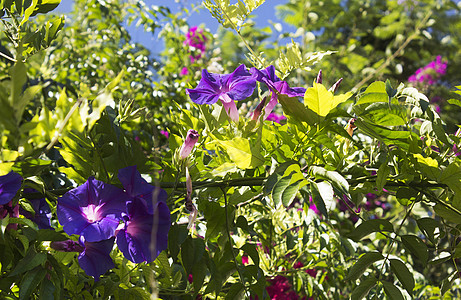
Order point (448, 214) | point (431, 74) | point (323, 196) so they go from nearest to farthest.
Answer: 1. point (323, 196)
2. point (448, 214)
3. point (431, 74)

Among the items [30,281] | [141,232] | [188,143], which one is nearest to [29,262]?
[30,281]

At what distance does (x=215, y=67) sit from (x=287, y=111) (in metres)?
1.40

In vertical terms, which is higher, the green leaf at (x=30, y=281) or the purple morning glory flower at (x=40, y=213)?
the purple morning glory flower at (x=40, y=213)

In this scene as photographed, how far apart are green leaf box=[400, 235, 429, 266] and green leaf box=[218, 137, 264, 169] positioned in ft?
0.80

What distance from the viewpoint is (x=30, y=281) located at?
1.59 feet

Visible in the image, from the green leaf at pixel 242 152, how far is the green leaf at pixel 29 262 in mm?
247

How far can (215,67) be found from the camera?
1.90m

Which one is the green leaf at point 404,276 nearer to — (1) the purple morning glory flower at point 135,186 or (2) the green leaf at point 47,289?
(1) the purple morning glory flower at point 135,186

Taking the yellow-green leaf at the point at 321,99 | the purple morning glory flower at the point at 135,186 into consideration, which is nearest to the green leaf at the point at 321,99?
the yellow-green leaf at the point at 321,99

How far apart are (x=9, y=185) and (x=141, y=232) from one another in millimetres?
165

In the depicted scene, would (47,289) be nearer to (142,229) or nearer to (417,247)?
(142,229)

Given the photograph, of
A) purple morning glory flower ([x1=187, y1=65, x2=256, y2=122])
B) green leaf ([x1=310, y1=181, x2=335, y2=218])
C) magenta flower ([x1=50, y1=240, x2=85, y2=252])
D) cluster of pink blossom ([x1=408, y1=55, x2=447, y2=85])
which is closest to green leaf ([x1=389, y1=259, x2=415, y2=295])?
green leaf ([x1=310, y1=181, x2=335, y2=218])

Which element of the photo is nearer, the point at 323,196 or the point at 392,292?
the point at 323,196

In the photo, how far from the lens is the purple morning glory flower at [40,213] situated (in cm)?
60
